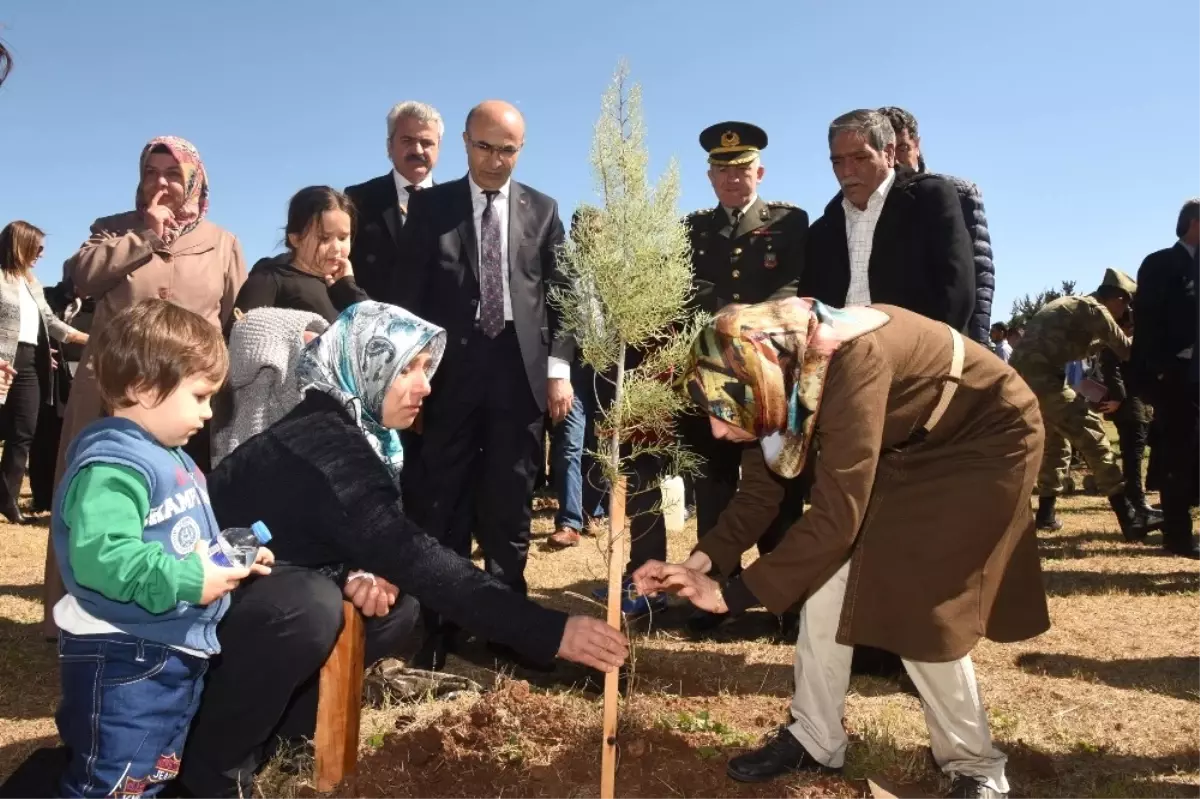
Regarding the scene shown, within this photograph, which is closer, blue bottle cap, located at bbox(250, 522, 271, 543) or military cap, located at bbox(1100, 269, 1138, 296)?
blue bottle cap, located at bbox(250, 522, 271, 543)

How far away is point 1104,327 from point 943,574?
20.7ft

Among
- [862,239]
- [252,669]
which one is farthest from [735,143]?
[252,669]

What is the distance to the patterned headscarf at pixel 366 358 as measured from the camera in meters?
3.07

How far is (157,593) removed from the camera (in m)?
2.42

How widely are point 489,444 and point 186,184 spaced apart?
1.94m

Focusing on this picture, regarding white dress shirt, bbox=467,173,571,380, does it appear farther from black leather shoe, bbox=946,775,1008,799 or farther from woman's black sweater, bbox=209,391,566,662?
black leather shoe, bbox=946,775,1008,799

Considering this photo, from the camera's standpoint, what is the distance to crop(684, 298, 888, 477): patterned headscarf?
2719 millimetres

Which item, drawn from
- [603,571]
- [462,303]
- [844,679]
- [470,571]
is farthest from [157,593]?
[603,571]

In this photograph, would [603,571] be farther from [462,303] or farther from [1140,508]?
[1140,508]

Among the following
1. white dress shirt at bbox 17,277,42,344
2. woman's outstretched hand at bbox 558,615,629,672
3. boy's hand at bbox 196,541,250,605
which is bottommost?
woman's outstretched hand at bbox 558,615,629,672

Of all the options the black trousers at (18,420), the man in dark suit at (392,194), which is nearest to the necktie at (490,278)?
the man in dark suit at (392,194)

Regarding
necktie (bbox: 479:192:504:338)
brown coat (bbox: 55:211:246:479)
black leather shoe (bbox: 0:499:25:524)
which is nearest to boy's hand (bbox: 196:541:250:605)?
brown coat (bbox: 55:211:246:479)

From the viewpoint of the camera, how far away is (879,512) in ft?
10.4

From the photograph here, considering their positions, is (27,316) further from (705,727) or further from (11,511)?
(705,727)
